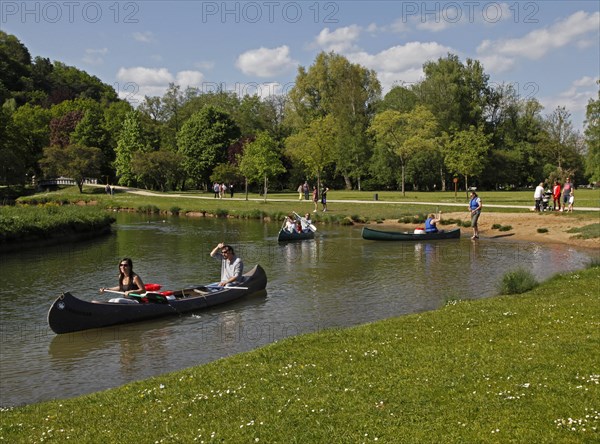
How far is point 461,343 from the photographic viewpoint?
34.7ft

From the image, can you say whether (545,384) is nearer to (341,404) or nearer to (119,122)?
(341,404)

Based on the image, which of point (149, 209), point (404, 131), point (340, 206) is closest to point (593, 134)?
point (404, 131)

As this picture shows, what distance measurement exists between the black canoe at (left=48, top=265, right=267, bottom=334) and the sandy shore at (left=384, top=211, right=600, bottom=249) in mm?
20423

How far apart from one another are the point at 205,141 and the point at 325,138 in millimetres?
25668

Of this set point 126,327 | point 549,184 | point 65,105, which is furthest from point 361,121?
point 126,327

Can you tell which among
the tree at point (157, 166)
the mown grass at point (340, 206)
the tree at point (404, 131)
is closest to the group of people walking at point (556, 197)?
the mown grass at point (340, 206)

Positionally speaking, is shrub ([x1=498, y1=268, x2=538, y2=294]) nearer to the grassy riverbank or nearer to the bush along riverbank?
the grassy riverbank

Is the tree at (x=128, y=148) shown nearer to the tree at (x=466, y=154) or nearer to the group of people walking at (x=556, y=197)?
the tree at (x=466, y=154)

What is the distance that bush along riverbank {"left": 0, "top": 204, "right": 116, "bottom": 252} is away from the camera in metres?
30.7

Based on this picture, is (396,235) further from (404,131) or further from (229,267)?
(404,131)

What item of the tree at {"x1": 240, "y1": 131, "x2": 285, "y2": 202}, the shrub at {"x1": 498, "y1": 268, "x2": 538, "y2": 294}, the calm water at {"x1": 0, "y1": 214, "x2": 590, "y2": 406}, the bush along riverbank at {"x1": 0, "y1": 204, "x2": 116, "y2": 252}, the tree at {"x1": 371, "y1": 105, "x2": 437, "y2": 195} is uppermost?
the tree at {"x1": 371, "y1": 105, "x2": 437, "y2": 195}

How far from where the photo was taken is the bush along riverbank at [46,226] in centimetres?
3074

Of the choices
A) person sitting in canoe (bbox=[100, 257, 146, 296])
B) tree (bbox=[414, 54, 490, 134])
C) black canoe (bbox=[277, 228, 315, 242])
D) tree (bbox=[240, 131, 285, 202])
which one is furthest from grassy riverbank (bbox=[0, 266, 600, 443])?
tree (bbox=[414, 54, 490, 134])

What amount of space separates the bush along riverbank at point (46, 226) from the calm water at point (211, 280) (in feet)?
4.83
